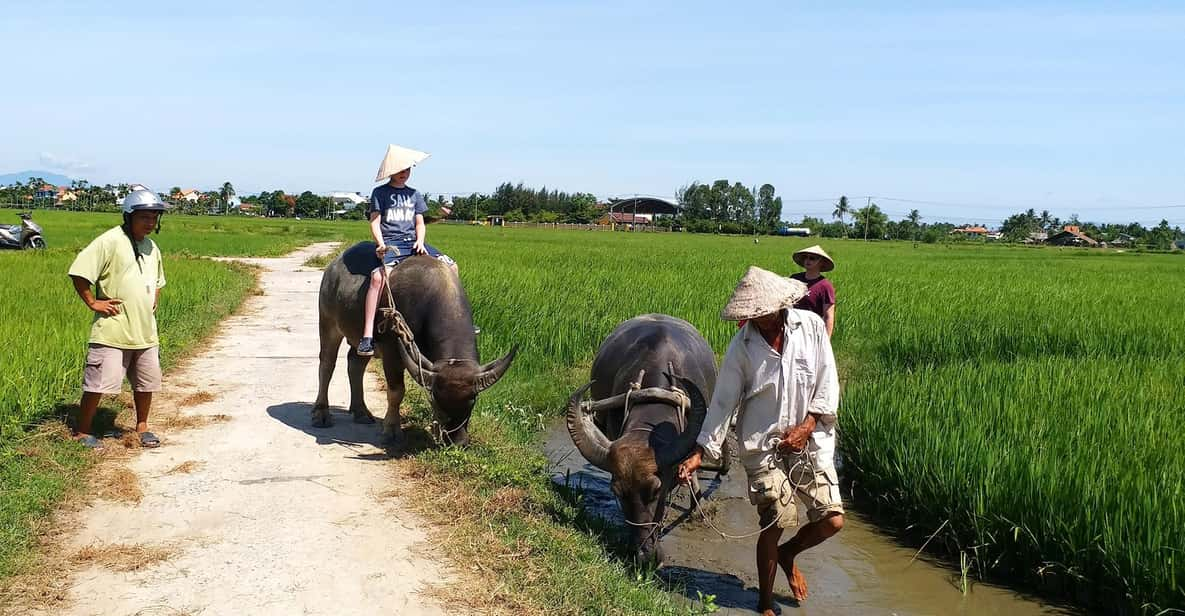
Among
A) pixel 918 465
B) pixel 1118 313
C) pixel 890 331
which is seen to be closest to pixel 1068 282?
pixel 1118 313

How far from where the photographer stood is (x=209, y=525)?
4.44m

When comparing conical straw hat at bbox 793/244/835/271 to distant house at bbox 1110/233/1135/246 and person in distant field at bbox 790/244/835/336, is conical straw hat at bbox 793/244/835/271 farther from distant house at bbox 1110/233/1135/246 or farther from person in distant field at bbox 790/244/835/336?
distant house at bbox 1110/233/1135/246

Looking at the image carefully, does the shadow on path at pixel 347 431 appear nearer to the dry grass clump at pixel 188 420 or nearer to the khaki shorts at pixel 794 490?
the dry grass clump at pixel 188 420

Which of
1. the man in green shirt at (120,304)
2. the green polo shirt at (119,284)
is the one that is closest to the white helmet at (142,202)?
the man in green shirt at (120,304)

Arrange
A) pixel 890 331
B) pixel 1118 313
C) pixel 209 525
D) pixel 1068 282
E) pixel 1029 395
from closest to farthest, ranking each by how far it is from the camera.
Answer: pixel 209 525 → pixel 1029 395 → pixel 890 331 → pixel 1118 313 → pixel 1068 282

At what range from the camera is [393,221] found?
245 inches

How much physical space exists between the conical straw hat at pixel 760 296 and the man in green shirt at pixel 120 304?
368 centimetres

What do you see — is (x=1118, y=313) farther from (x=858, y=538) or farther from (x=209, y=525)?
(x=209, y=525)

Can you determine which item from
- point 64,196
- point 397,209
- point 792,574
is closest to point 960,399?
point 792,574

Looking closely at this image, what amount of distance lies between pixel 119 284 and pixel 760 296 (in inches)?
156

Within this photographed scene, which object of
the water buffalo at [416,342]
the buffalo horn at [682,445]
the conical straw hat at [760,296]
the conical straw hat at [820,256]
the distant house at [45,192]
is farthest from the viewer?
the distant house at [45,192]

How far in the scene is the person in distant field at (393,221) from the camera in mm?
5988

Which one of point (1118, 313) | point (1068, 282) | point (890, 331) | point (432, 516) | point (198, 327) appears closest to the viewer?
point (432, 516)

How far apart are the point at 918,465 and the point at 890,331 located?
561cm
